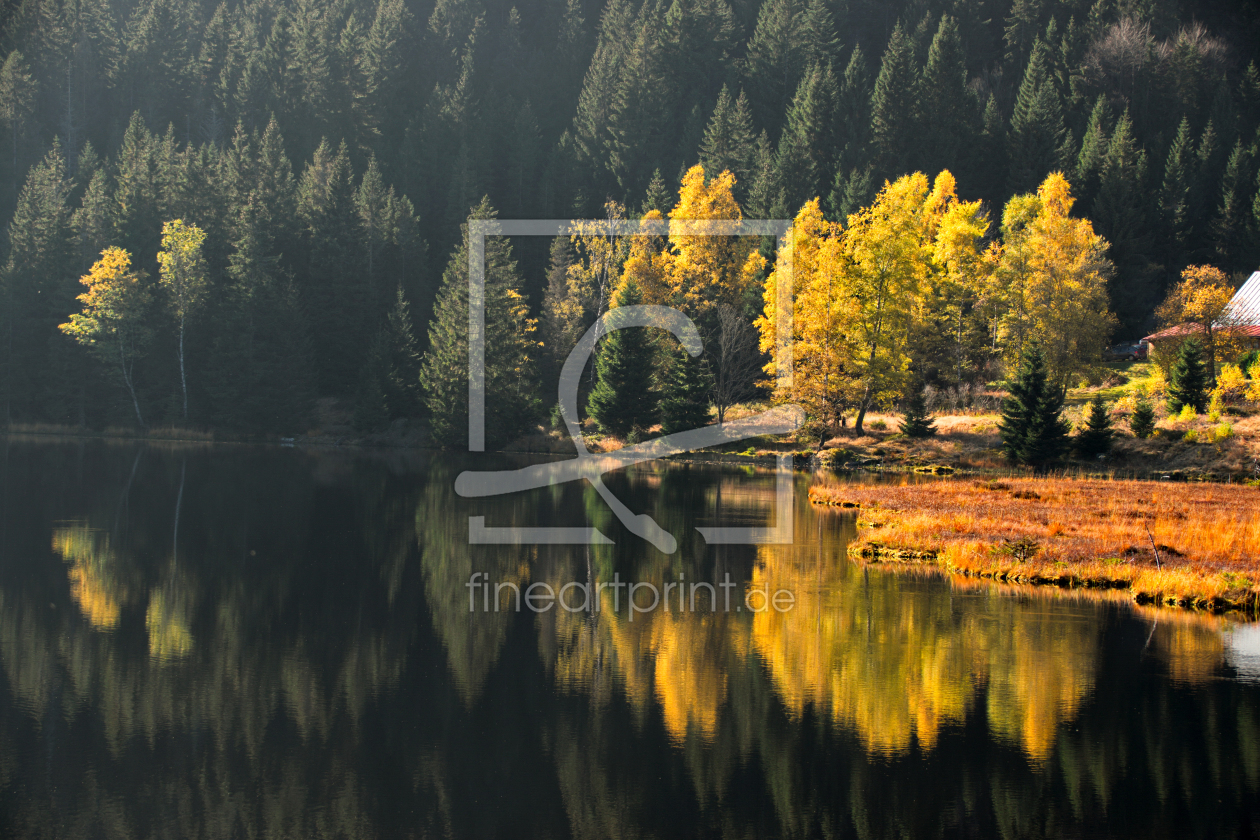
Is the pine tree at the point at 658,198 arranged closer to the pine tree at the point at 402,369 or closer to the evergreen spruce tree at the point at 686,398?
the evergreen spruce tree at the point at 686,398

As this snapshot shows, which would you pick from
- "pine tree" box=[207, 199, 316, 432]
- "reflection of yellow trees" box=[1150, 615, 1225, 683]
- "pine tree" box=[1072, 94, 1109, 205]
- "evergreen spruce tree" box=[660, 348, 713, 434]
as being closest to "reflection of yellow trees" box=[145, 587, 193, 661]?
"reflection of yellow trees" box=[1150, 615, 1225, 683]

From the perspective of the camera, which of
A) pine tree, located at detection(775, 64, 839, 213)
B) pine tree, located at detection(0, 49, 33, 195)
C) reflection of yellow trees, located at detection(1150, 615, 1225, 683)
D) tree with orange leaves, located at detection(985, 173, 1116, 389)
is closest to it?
reflection of yellow trees, located at detection(1150, 615, 1225, 683)

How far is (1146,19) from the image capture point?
103m

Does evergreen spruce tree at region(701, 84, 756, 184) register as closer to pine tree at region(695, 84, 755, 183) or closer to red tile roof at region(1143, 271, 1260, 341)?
pine tree at region(695, 84, 755, 183)

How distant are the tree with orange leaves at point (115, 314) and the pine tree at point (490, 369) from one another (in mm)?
23384

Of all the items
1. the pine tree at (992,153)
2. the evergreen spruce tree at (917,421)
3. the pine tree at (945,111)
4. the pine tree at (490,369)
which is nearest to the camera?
the evergreen spruce tree at (917,421)

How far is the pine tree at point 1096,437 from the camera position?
49.6 meters

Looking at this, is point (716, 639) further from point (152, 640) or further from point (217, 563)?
point (217, 563)

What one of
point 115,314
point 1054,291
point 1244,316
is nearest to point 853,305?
point 1054,291

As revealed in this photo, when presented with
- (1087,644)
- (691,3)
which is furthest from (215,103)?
(1087,644)

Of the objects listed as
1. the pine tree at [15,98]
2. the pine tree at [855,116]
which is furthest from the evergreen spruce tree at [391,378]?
the pine tree at [15,98]

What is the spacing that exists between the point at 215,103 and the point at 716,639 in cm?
→ 10967

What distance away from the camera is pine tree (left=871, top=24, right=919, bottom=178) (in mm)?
85188

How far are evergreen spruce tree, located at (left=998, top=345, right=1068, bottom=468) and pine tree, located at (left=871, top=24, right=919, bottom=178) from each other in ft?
126
